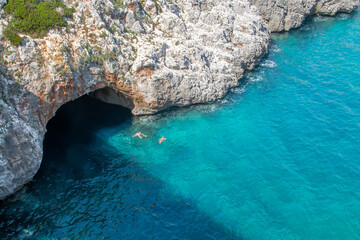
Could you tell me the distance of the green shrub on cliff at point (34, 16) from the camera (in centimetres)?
2638

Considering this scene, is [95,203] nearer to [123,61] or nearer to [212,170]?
[212,170]

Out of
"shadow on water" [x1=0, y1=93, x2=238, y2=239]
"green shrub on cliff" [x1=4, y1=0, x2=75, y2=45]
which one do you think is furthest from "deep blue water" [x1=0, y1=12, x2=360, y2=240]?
"green shrub on cliff" [x1=4, y1=0, x2=75, y2=45]

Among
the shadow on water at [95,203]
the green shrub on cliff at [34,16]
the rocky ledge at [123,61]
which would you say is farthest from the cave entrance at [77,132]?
the green shrub on cliff at [34,16]

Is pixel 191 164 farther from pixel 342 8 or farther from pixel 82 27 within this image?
pixel 342 8

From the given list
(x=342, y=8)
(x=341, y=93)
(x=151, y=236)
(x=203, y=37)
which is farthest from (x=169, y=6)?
(x=342, y=8)

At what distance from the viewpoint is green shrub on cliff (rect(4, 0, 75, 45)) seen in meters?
26.4

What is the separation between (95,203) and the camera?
81.5 feet

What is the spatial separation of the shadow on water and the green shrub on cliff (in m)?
11.2

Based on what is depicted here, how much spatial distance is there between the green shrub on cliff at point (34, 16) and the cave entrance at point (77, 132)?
33.7 feet

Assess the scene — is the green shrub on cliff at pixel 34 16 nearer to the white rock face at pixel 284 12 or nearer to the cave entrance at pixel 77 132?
the cave entrance at pixel 77 132

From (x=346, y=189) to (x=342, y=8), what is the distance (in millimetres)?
45195

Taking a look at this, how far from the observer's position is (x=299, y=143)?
30.0 m

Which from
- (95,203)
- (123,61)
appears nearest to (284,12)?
(123,61)

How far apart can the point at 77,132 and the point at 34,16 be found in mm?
12500
